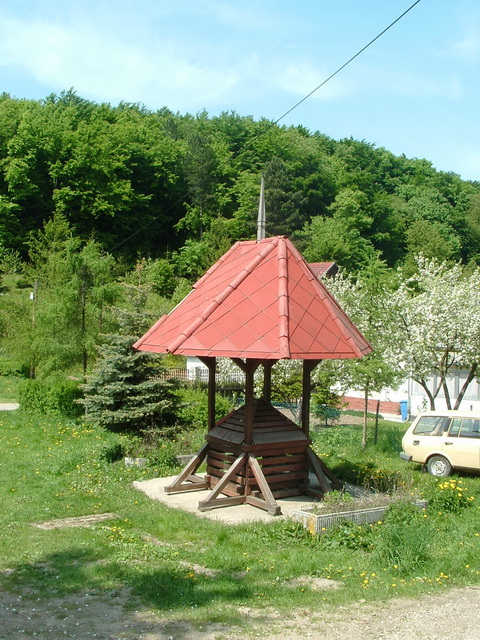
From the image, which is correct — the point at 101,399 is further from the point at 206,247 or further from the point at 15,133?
the point at 15,133

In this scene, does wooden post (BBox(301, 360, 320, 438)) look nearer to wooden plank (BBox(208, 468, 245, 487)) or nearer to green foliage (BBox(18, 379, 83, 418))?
wooden plank (BBox(208, 468, 245, 487))

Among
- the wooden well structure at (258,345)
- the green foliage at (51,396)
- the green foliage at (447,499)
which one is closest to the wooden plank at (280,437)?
the wooden well structure at (258,345)

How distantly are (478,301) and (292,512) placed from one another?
12.6 meters

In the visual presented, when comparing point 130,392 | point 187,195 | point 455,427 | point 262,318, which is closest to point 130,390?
Result: point 130,392

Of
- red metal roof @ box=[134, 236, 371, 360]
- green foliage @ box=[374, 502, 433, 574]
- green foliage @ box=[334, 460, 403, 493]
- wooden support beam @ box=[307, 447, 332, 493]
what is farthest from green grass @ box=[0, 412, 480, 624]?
red metal roof @ box=[134, 236, 371, 360]

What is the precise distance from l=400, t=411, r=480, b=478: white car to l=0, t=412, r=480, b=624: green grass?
3.17 meters

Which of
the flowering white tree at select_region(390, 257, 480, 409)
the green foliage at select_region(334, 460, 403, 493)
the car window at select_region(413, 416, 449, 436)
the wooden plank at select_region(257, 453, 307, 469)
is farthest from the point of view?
the flowering white tree at select_region(390, 257, 480, 409)

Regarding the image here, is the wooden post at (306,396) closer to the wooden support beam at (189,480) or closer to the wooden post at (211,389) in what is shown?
the wooden post at (211,389)

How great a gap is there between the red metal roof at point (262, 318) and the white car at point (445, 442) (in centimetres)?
475

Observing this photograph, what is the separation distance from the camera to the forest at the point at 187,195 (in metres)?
53.9

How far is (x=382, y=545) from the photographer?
8.20 metres

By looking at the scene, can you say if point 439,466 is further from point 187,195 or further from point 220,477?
point 187,195

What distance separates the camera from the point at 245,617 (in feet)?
20.4

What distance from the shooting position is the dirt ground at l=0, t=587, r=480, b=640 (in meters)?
5.71
